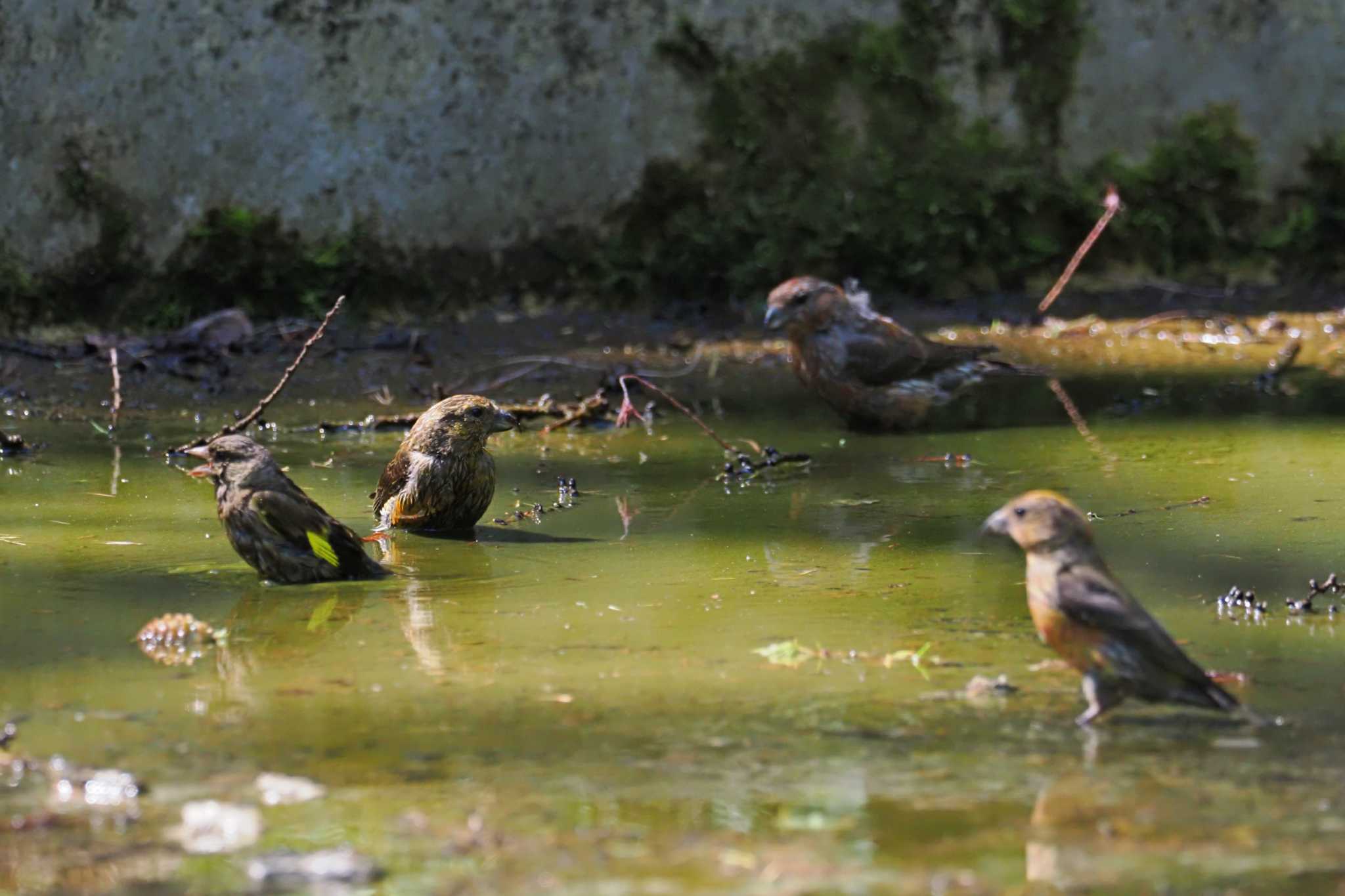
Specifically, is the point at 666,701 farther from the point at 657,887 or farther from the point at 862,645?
the point at 657,887

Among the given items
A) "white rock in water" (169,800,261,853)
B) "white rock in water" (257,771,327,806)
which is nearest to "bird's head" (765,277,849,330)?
"white rock in water" (257,771,327,806)

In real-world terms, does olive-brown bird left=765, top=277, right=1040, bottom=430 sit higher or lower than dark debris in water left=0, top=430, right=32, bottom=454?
higher

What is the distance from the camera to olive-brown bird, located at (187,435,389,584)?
226 inches

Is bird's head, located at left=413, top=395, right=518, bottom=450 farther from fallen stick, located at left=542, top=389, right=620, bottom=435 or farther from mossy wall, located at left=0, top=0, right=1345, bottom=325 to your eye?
mossy wall, located at left=0, top=0, right=1345, bottom=325

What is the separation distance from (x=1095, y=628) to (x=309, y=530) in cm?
256

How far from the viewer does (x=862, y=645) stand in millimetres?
4867

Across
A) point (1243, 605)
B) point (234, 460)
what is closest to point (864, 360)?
point (234, 460)

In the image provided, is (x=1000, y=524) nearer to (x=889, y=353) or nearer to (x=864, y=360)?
(x=864, y=360)

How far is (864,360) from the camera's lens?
351 inches

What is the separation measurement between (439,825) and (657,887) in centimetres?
52

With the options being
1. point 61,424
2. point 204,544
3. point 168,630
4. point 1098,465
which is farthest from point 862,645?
point 61,424

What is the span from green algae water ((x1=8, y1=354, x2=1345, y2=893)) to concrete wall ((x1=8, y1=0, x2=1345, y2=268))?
4.00m

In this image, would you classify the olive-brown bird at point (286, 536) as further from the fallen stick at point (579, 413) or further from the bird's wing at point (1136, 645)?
the fallen stick at point (579, 413)

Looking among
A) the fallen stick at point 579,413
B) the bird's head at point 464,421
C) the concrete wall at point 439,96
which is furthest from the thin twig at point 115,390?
the bird's head at point 464,421
